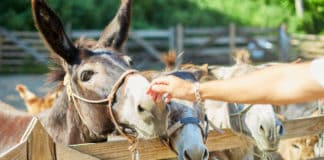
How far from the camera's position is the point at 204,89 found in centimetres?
239

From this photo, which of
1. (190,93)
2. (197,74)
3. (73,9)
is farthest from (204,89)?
(73,9)

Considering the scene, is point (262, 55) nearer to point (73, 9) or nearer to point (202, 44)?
point (202, 44)

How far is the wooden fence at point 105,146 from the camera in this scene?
9.29 feet

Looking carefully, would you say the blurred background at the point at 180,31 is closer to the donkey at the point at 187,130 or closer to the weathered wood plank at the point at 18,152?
the donkey at the point at 187,130

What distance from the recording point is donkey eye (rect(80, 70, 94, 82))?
137 inches

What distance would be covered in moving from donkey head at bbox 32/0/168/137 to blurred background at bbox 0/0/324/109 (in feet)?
42.9

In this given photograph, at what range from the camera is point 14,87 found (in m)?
18.1

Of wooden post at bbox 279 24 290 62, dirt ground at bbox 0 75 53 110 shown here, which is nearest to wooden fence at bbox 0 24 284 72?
wooden post at bbox 279 24 290 62

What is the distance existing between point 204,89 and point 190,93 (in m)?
0.08

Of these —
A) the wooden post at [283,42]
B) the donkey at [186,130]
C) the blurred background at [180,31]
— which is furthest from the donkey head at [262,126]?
the wooden post at [283,42]

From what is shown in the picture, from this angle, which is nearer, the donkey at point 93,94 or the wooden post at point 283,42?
the donkey at point 93,94

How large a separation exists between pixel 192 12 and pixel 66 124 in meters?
26.4

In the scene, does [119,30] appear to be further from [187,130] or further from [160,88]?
[160,88]

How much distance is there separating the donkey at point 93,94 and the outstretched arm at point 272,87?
770 mm
